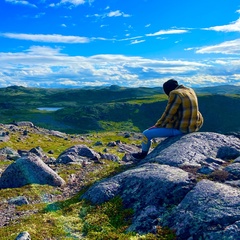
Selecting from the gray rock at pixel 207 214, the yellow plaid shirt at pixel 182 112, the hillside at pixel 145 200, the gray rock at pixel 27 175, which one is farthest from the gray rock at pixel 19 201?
the yellow plaid shirt at pixel 182 112

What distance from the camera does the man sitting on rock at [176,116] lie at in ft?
71.3

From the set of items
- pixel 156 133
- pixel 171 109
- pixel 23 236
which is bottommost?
pixel 23 236

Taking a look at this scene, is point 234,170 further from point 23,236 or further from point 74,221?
point 23,236

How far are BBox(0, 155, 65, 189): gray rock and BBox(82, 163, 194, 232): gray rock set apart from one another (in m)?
6.28

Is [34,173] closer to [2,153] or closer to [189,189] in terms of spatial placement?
[189,189]

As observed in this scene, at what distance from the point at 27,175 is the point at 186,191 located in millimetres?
13916

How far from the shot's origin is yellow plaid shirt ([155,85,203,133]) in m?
21.6

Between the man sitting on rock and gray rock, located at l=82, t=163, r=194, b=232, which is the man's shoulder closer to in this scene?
the man sitting on rock

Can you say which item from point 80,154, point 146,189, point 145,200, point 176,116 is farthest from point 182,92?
point 80,154

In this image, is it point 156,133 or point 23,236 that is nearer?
point 23,236

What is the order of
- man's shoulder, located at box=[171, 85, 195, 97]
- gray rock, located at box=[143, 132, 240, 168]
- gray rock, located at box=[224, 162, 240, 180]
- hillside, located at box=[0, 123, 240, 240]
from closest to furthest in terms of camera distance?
hillside, located at box=[0, 123, 240, 240] → gray rock, located at box=[224, 162, 240, 180] → gray rock, located at box=[143, 132, 240, 168] → man's shoulder, located at box=[171, 85, 195, 97]

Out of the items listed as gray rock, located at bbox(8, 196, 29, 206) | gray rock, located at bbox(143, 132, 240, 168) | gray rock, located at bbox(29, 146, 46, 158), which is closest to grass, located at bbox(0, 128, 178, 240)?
gray rock, located at bbox(8, 196, 29, 206)

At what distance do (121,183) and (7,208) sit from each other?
7.33 m

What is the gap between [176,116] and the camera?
23.0 metres
